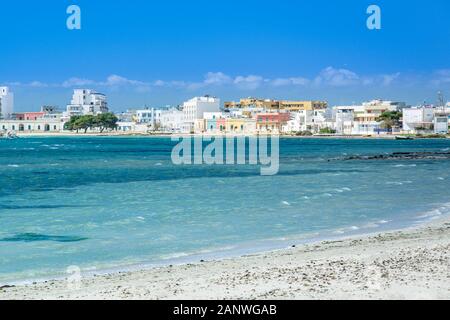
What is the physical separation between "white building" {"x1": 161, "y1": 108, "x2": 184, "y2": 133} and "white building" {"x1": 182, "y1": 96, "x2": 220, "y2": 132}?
13.6 feet

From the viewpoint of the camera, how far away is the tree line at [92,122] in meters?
177

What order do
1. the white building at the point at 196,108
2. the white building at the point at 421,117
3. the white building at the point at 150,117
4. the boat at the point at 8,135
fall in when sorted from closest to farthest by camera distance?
1. the white building at the point at 421,117
2. the white building at the point at 196,108
3. the boat at the point at 8,135
4. the white building at the point at 150,117

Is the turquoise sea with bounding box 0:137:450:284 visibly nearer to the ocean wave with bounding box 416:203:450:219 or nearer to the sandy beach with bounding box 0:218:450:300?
the ocean wave with bounding box 416:203:450:219

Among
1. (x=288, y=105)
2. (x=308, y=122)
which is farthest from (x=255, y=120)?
(x=288, y=105)

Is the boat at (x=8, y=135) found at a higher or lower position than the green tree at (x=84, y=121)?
lower

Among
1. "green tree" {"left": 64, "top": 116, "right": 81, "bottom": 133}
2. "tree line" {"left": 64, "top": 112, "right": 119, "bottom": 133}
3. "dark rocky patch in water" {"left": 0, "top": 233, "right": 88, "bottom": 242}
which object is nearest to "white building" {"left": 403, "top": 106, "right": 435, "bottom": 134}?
"tree line" {"left": 64, "top": 112, "right": 119, "bottom": 133}

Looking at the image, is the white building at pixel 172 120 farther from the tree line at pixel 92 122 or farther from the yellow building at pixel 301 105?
the yellow building at pixel 301 105

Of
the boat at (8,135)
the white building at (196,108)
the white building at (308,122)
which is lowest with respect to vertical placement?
the boat at (8,135)

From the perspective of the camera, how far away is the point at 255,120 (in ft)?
495

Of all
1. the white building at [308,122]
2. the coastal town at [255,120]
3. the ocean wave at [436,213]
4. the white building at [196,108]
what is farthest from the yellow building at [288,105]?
the ocean wave at [436,213]

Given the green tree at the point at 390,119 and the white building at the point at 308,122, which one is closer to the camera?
the green tree at the point at 390,119

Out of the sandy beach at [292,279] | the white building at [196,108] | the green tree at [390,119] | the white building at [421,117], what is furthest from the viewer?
the white building at [196,108]

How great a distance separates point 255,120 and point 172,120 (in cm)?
3628

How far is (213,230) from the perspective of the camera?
15.6 meters
